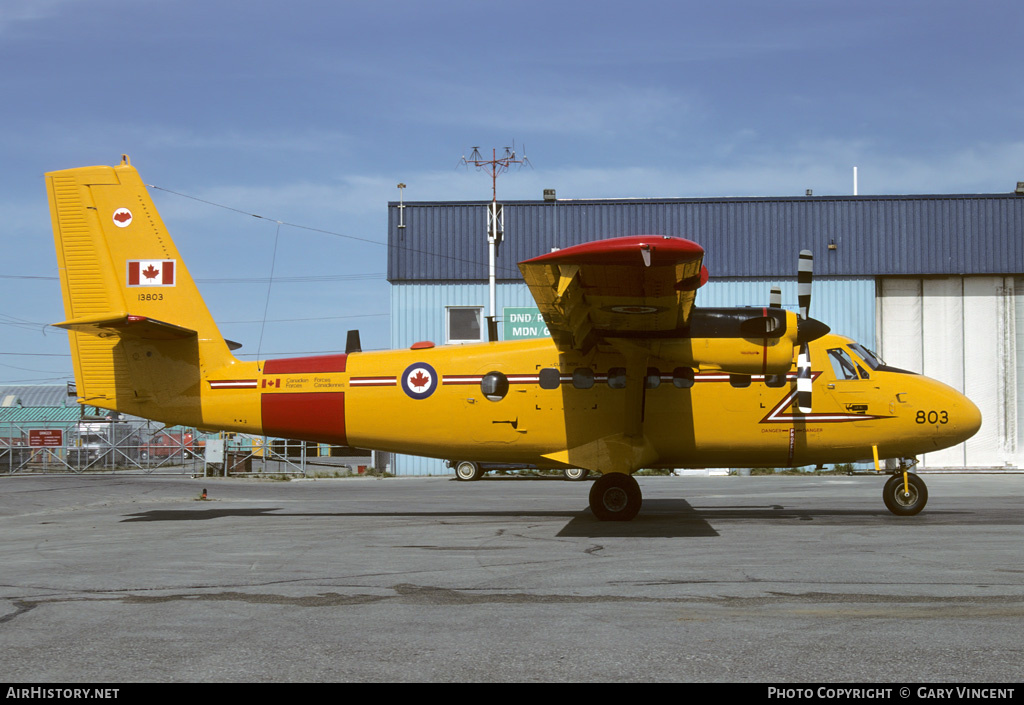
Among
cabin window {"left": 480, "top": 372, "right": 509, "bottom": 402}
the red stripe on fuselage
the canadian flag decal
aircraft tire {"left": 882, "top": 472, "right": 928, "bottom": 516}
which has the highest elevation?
the canadian flag decal

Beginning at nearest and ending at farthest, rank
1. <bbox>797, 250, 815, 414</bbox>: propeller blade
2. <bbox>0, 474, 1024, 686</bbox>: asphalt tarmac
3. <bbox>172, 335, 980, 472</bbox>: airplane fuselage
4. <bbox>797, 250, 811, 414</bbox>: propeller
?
<bbox>0, 474, 1024, 686</bbox>: asphalt tarmac → <bbox>797, 250, 811, 414</bbox>: propeller → <bbox>797, 250, 815, 414</bbox>: propeller blade → <bbox>172, 335, 980, 472</bbox>: airplane fuselage

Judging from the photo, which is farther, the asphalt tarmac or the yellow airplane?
the yellow airplane

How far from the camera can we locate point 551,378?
51.0 ft

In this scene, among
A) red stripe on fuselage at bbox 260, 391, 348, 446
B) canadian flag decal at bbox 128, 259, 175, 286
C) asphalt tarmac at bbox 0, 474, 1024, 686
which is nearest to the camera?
asphalt tarmac at bbox 0, 474, 1024, 686

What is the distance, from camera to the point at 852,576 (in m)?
9.01

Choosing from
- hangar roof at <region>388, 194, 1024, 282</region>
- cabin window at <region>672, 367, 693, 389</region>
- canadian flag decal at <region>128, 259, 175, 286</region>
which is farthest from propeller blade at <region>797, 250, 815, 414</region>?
hangar roof at <region>388, 194, 1024, 282</region>

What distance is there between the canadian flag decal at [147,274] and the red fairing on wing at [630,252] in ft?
27.8

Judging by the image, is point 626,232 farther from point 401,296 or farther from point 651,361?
point 651,361

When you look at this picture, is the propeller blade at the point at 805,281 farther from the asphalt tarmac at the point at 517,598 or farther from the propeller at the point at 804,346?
the asphalt tarmac at the point at 517,598

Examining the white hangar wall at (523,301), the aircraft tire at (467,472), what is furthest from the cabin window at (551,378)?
the white hangar wall at (523,301)

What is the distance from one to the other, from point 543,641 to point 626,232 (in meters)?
34.1

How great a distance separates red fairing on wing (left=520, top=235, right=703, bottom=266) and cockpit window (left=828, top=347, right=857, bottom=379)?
529 centimetres

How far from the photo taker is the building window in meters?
39.7

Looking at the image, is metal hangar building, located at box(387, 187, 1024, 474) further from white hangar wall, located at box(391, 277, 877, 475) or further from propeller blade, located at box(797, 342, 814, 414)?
propeller blade, located at box(797, 342, 814, 414)
